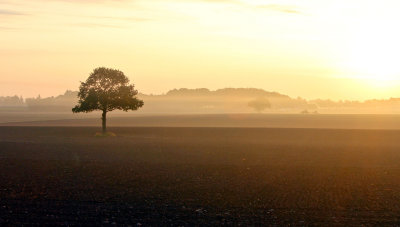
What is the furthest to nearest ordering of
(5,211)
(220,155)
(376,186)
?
(220,155) < (376,186) < (5,211)

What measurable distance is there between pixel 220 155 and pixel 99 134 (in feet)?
109

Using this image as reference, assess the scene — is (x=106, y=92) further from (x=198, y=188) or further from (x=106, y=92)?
(x=198, y=188)

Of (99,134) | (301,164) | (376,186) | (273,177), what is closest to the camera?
(376,186)

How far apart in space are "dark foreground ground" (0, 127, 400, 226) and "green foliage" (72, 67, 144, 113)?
2788 centimetres

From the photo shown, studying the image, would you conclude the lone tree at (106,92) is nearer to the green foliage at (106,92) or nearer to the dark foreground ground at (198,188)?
the green foliage at (106,92)

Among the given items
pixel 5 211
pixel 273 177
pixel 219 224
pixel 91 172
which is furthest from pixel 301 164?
pixel 5 211

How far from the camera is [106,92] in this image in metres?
77.4

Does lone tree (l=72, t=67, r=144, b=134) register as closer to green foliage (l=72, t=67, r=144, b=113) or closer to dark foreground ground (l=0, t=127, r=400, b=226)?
green foliage (l=72, t=67, r=144, b=113)

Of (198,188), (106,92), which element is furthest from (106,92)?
(198,188)

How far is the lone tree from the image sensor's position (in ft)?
253

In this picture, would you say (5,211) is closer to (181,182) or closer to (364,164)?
(181,182)

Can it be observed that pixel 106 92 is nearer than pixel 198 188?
No

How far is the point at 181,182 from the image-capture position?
3105cm

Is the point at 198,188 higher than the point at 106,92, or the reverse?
the point at 106,92
